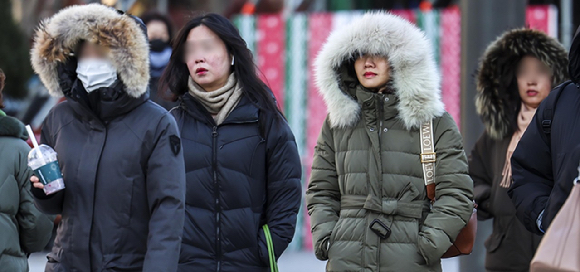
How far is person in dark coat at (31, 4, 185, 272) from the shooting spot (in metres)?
4.23

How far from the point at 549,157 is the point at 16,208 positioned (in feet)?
8.60

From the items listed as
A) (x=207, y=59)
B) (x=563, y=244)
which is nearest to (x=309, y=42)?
(x=207, y=59)

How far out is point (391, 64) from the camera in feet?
16.8

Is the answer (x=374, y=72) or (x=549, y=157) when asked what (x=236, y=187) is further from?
(x=549, y=157)

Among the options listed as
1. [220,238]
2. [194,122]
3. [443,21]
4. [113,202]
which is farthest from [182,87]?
[443,21]

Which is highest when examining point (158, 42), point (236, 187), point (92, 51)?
point (92, 51)

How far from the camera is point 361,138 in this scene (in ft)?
16.5


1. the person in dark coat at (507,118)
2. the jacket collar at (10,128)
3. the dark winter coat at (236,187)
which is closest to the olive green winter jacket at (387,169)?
the dark winter coat at (236,187)

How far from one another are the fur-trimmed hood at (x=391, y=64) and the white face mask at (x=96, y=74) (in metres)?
1.26

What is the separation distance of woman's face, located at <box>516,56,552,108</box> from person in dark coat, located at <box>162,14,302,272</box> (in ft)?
5.51

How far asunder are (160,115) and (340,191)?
3.73 ft

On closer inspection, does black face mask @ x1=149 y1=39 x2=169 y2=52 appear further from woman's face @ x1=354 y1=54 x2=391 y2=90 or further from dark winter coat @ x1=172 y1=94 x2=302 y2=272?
woman's face @ x1=354 y1=54 x2=391 y2=90

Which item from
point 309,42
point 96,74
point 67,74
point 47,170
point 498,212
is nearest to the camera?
point 47,170

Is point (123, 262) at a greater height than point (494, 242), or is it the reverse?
point (123, 262)
